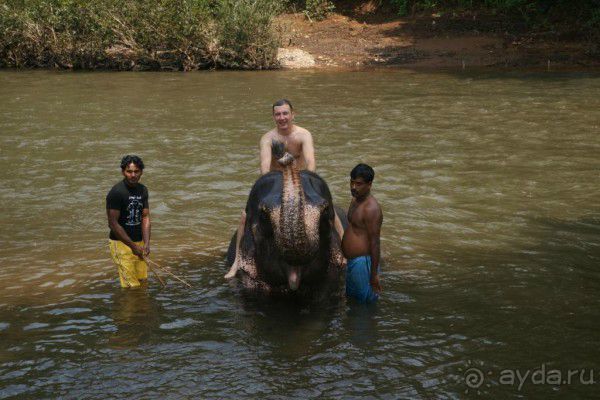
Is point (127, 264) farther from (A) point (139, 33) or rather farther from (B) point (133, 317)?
(A) point (139, 33)

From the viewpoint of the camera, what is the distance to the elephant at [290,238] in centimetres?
546

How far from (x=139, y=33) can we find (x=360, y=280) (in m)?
21.2

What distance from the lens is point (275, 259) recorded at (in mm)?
6301

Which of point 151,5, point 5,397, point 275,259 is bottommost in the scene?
point 5,397

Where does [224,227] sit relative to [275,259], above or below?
below

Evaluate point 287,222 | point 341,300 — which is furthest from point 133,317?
point 287,222

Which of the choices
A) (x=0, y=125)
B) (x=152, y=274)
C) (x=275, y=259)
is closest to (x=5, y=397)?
(x=275, y=259)

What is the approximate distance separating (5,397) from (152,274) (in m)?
2.71

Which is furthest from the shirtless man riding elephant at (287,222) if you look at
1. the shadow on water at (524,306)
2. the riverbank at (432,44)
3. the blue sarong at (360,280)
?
the riverbank at (432,44)

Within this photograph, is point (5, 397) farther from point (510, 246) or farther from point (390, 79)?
point (390, 79)

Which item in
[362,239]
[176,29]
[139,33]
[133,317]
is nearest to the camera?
[362,239]

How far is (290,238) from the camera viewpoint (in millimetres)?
5508

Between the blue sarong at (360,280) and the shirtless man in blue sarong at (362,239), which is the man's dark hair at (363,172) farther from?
the blue sarong at (360,280)

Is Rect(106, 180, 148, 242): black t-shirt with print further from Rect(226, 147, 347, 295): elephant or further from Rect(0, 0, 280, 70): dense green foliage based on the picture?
Rect(0, 0, 280, 70): dense green foliage
